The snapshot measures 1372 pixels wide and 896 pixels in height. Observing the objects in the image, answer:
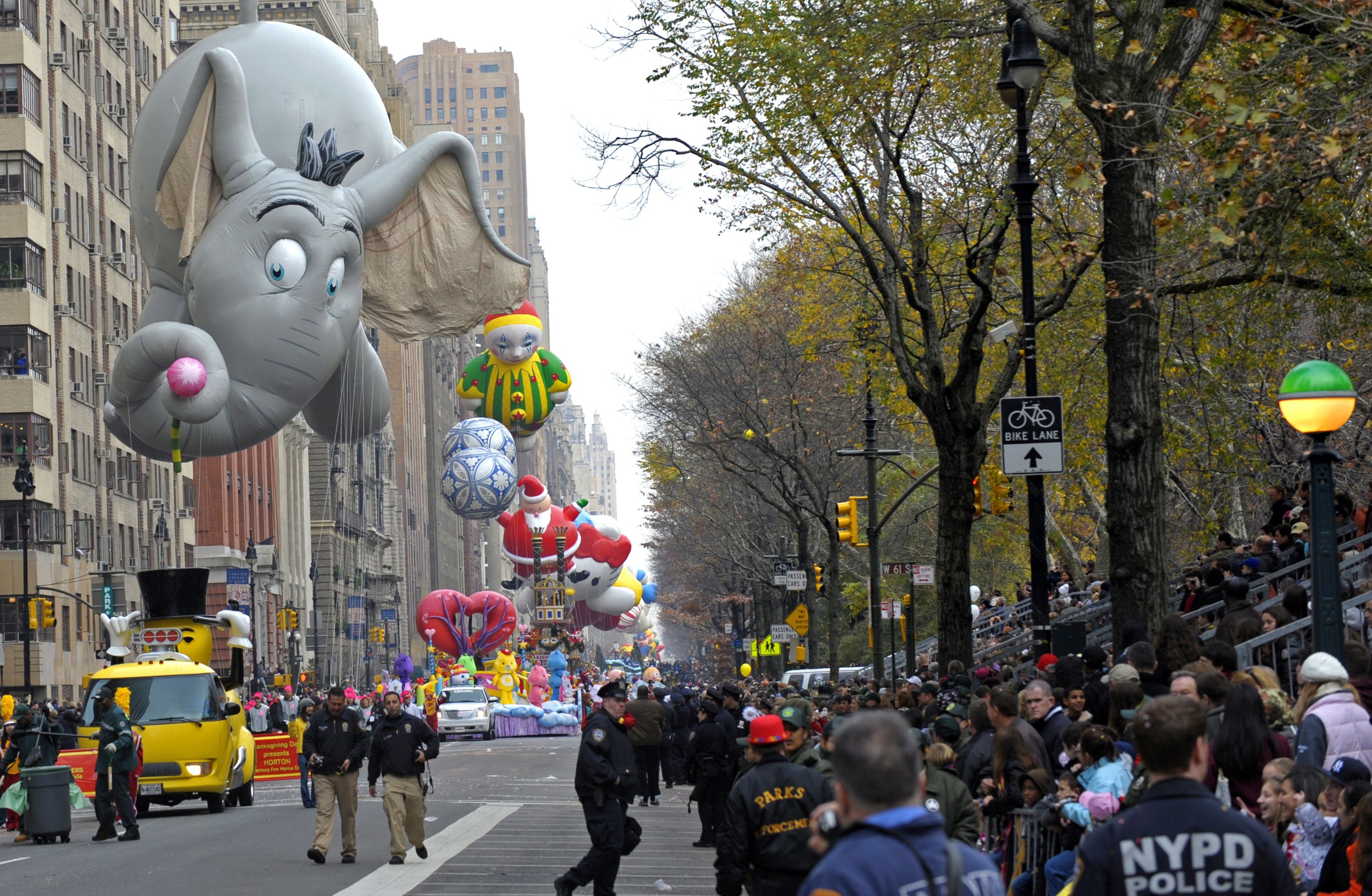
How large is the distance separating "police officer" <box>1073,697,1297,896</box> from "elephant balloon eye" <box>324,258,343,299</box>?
12730mm

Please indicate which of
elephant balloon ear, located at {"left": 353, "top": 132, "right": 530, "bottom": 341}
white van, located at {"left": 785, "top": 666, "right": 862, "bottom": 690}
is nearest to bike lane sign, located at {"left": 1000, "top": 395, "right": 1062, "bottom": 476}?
elephant balloon ear, located at {"left": 353, "top": 132, "right": 530, "bottom": 341}

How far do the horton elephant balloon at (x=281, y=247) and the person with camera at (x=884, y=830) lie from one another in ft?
39.5

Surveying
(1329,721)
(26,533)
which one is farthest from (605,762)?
(26,533)

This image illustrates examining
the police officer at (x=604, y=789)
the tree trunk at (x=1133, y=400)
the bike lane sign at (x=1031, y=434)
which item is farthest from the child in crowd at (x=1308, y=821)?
the bike lane sign at (x=1031, y=434)

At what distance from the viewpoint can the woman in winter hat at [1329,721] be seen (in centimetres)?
898

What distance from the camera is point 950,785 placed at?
29.3 ft

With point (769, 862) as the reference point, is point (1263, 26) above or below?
above

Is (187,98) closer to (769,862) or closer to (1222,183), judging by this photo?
(1222,183)

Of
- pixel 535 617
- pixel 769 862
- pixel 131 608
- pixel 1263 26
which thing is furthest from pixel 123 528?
pixel 769 862

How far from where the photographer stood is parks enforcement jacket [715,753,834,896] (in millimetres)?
8750

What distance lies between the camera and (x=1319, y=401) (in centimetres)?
1040

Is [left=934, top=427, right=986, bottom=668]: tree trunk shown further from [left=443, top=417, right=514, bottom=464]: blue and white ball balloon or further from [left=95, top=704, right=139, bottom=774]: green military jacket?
[left=443, top=417, right=514, bottom=464]: blue and white ball balloon

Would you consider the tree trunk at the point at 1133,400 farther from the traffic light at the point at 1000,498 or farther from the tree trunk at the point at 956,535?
the traffic light at the point at 1000,498

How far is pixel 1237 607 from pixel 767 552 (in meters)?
45.1
